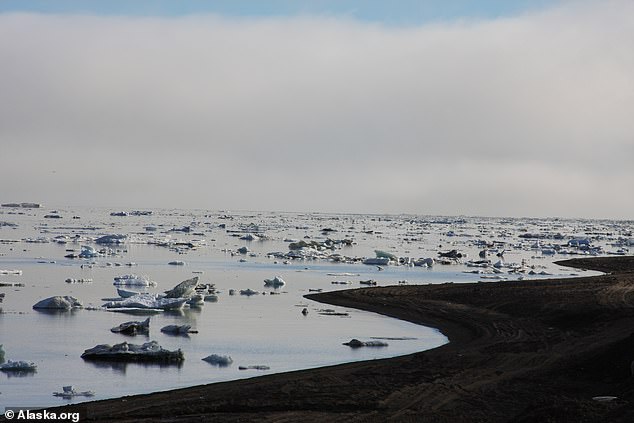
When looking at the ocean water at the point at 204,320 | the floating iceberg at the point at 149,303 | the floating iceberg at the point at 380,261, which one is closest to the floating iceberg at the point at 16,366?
the ocean water at the point at 204,320

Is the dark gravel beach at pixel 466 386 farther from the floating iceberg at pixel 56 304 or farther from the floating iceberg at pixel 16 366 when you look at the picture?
the floating iceberg at pixel 56 304

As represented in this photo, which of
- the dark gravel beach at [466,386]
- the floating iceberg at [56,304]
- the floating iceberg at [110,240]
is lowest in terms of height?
the dark gravel beach at [466,386]

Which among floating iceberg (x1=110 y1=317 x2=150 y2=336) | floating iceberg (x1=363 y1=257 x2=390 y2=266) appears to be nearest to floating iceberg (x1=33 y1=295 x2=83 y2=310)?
floating iceberg (x1=110 y1=317 x2=150 y2=336)

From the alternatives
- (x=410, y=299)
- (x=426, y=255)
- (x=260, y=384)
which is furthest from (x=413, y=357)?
(x=426, y=255)

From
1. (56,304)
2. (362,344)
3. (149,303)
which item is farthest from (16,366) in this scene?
(149,303)

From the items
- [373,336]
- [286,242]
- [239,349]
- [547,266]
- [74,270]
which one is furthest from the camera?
[286,242]

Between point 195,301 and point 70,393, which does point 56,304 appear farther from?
point 70,393

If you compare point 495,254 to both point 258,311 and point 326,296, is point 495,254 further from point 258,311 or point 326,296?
point 258,311
